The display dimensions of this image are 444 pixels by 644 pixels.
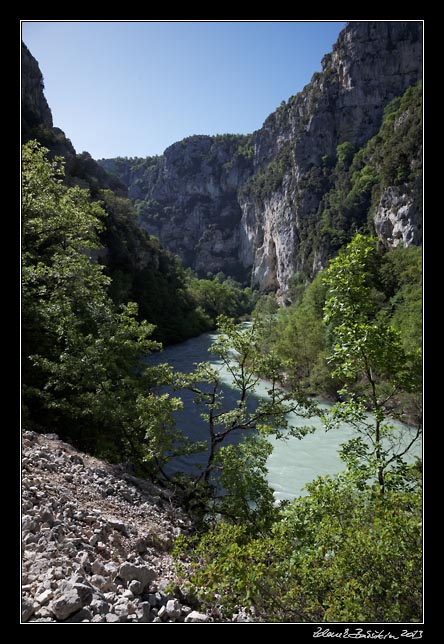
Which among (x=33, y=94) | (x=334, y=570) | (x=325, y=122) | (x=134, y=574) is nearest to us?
(x=334, y=570)

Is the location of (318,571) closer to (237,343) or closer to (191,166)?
(237,343)

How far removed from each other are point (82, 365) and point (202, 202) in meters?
143

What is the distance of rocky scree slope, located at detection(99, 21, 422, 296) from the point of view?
218 ft

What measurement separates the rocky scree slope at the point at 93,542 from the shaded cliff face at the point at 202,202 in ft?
405

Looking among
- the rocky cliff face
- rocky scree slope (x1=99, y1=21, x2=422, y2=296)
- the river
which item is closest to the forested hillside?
the river

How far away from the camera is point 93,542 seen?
14.7ft

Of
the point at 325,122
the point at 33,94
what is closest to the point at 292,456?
the point at 33,94

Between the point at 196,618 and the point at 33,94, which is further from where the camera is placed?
the point at 33,94

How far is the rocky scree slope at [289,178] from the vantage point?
2613 inches

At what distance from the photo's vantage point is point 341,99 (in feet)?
239

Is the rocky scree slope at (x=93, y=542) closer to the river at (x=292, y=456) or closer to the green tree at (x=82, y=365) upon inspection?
the green tree at (x=82, y=365)

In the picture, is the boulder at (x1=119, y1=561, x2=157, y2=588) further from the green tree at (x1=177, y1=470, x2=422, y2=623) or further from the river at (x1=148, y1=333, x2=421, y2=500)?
the river at (x1=148, y1=333, x2=421, y2=500)

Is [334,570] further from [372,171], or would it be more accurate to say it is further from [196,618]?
[372,171]

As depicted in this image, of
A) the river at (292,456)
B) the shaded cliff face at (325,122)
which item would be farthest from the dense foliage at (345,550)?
the shaded cliff face at (325,122)
